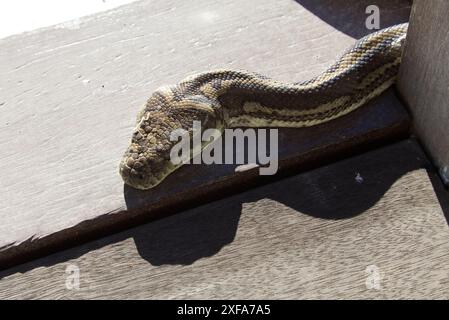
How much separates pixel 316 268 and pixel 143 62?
1.81 metres

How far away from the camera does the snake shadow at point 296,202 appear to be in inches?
107

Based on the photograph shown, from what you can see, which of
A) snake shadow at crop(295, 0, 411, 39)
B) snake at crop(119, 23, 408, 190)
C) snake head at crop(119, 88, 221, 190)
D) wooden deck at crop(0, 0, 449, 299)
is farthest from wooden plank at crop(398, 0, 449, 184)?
snake head at crop(119, 88, 221, 190)

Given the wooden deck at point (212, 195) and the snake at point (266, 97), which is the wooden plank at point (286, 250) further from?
the snake at point (266, 97)

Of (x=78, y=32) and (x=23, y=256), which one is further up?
(x=78, y=32)

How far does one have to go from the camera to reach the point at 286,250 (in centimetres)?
266

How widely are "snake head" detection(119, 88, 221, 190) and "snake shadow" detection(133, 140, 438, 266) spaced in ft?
0.81

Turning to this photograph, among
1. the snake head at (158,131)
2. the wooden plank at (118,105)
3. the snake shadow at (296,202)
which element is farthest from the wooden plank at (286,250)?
the snake head at (158,131)

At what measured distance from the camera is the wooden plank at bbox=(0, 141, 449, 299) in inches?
100

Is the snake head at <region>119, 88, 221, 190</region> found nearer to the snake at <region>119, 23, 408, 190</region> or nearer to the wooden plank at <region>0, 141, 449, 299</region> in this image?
the snake at <region>119, 23, 408, 190</region>

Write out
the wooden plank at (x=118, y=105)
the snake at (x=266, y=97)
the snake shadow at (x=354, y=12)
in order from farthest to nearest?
the snake shadow at (x=354, y=12) < the snake at (x=266, y=97) < the wooden plank at (x=118, y=105)

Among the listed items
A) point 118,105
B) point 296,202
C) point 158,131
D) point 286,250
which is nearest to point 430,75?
point 296,202
